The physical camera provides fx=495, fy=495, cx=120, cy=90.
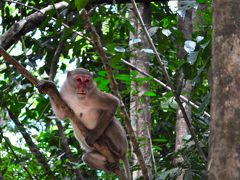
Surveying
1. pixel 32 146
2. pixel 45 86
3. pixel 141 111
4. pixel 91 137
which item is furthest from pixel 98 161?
pixel 32 146

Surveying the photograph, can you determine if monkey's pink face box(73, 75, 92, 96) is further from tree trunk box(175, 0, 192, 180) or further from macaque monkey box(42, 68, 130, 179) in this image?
tree trunk box(175, 0, 192, 180)

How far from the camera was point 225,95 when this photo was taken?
2.18 m

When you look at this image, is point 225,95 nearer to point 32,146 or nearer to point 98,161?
point 98,161

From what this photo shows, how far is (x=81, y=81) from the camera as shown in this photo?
16.0 feet

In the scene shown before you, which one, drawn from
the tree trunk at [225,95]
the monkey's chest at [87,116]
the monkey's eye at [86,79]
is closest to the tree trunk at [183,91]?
the monkey's chest at [87,116]

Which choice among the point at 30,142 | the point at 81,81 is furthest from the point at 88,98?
the point at 30,142

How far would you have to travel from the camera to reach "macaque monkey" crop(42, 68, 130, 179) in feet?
16.3

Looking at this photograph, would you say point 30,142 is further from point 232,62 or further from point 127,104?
point 232,62

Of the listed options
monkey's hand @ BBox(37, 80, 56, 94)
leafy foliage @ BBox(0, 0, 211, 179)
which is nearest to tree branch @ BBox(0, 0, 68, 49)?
leafy foliage @ BBox(0, 0, 211, 179)

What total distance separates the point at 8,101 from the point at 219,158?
14.0 ft

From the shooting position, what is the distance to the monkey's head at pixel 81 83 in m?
4.87

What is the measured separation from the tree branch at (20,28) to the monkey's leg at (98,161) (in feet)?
4.82

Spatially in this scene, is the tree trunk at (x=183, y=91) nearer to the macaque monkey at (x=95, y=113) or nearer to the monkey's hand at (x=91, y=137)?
the macaque monkey at (x=95, y=113)

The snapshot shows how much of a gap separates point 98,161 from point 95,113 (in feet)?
1.65
